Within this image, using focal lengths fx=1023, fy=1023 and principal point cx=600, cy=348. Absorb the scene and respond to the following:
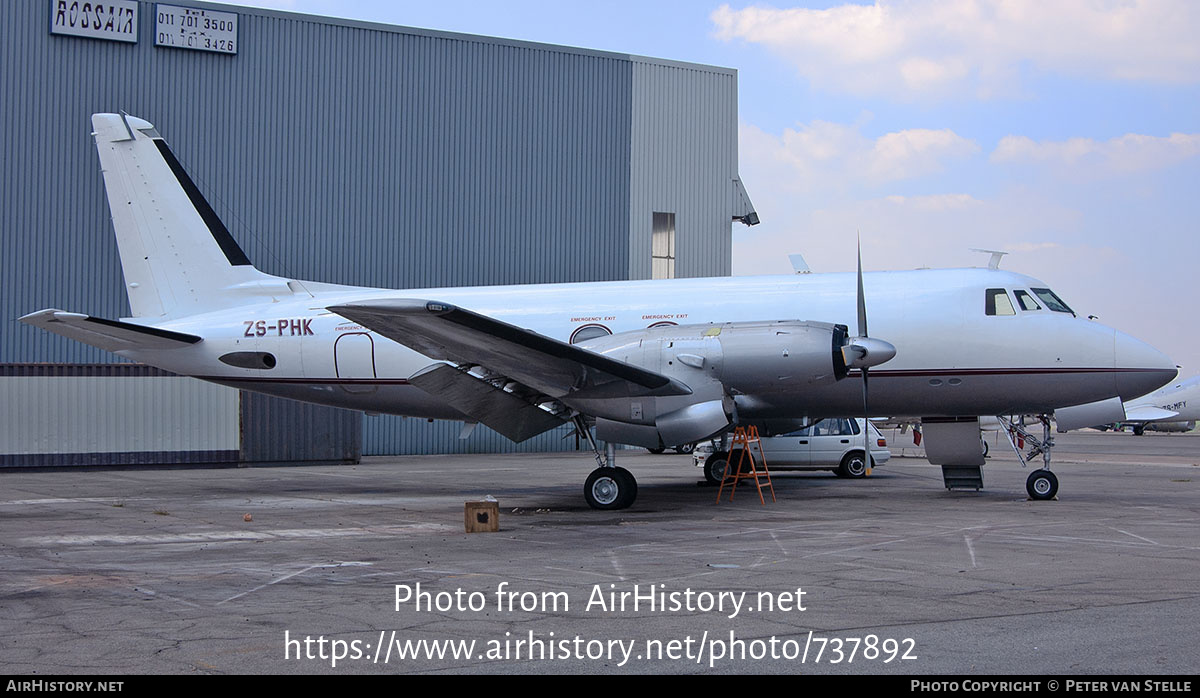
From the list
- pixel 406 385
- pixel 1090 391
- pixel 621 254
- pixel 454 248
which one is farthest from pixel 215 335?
pixel 621 254

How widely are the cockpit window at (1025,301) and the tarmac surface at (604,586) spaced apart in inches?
122

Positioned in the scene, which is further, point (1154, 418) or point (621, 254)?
point (1154, 418)

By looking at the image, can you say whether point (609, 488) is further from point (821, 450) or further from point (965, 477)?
point (821, 450)

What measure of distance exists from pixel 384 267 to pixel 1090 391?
79.8 ft

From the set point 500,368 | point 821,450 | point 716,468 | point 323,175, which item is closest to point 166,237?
point 500,368

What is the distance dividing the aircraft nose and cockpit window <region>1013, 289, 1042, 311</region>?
4.12ft

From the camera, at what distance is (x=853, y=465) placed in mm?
24734

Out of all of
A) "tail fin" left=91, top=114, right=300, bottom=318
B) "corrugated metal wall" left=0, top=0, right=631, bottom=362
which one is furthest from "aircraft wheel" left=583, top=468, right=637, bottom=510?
"corrugated metal wall" left=0, top=0, right=631, bottom=362

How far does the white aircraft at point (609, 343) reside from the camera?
14.4 metres

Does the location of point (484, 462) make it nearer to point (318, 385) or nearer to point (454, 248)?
point (454, 248)

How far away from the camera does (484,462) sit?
30.7 m

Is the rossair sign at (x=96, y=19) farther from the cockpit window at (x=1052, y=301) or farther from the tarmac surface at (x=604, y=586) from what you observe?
the cockpit window at (x=1052, y=301)

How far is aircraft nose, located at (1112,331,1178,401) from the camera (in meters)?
15.6

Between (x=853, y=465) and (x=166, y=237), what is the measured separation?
16114 mm
